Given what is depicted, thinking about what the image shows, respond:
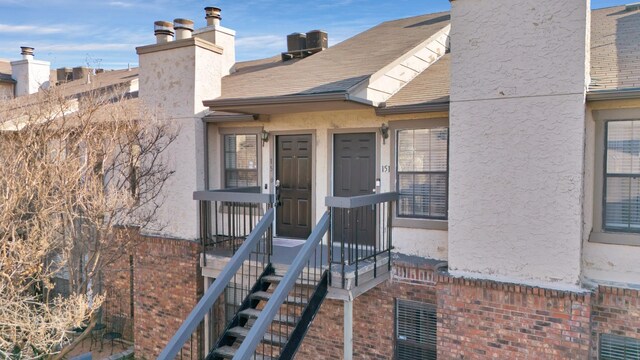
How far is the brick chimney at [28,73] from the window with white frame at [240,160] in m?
11.9

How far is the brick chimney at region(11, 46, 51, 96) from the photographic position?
1728 centimetres

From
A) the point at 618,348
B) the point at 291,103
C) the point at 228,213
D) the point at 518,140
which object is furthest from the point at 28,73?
the point at 618,348

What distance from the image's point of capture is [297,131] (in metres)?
8.50

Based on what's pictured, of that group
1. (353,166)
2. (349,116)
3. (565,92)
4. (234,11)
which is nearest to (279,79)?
(349,116)

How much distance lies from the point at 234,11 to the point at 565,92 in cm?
838

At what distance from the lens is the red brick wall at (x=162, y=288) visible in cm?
875

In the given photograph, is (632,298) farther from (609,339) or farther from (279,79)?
(279,79)

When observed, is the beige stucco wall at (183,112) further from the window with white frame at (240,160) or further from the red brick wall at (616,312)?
the red brick wall at (616,312)

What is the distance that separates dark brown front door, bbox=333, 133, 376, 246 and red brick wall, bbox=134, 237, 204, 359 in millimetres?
2879

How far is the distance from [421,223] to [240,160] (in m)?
3.81

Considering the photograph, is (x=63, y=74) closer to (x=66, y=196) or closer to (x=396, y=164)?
(x=66, y=196)

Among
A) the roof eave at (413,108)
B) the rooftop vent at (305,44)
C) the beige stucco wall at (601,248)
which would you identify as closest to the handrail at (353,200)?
the roof eave at (413,108)

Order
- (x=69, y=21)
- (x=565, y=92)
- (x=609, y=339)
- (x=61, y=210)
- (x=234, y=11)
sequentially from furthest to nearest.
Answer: (x=69, y=21)
(x=234, y=11)
(x=61, y=210)
(x=609, y=339)
(x=565, y=92)

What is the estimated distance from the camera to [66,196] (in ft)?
25.8
